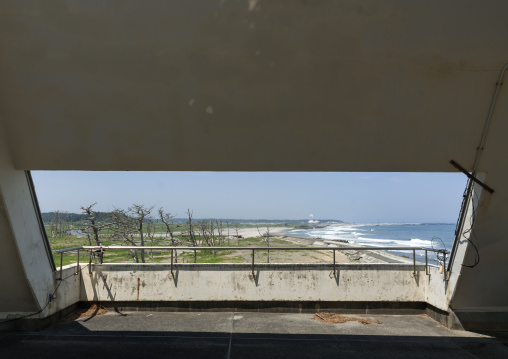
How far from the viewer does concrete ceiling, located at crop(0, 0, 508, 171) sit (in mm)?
3293

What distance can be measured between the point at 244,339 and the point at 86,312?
325 centimetres

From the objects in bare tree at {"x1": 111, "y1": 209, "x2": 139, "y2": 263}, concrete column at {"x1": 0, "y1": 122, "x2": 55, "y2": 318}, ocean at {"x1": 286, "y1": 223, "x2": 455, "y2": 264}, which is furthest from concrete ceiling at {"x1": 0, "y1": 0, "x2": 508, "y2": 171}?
bare tree at {"x1": 111, "y1": 209, "x2": 139, "y2": 263}

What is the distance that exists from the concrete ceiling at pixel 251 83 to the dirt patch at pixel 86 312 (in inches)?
123

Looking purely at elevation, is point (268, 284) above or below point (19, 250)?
below

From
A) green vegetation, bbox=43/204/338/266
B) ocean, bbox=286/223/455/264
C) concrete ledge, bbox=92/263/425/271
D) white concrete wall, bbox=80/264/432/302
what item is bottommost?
ocean, bbox=286/223/455/264

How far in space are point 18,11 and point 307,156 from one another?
341 centimetres

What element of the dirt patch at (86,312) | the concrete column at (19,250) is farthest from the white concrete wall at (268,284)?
the concrete column at (19,250)

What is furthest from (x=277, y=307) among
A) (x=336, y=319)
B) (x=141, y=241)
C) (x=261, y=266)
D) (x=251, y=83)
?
(x=141, y=241)

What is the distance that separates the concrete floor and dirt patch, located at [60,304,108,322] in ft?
0.59

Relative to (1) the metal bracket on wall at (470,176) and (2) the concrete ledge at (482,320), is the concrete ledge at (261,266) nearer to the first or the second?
(2) the concrete ledge at (482,320)

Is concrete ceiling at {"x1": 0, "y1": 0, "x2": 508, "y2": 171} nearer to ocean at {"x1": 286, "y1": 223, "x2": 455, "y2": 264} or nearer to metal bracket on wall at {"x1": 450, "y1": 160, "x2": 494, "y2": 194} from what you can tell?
metal bracket on wall at {"x1": 450, "y1": 160, "x2": 494, "y2": 194}

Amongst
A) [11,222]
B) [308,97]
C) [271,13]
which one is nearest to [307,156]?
Answer: [308,97]

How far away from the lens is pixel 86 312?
250 inches

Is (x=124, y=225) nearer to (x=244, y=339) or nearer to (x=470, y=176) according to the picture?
(x=244, y=339)
